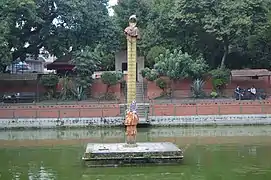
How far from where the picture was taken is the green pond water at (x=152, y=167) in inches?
698

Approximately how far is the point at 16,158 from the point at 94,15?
25702mm

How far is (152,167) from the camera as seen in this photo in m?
19.2

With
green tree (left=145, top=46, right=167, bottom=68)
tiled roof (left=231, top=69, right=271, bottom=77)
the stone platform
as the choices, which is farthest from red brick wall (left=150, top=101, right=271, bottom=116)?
the stone platform

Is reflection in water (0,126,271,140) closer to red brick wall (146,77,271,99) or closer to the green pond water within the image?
the green pond water

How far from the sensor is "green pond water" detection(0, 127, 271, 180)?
17.7 m

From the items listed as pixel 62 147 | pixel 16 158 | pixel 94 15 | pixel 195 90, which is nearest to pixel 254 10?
pixel 195 90

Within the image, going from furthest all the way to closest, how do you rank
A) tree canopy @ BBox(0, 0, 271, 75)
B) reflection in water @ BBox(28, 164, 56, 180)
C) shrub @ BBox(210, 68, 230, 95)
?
shrub @ BBox(210, 68, 230, 95) < tree canopy @ BBox(0, 0, 271, 75) < reflection in water @ BBox(28, 164, 56, 180)

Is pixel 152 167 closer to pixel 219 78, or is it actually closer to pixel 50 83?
pixel 219 78

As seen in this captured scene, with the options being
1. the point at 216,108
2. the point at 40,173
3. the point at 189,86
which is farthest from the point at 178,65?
the point at 40,173

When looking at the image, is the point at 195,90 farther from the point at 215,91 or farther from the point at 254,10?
the point at 254,10

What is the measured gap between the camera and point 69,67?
48500 millimetres

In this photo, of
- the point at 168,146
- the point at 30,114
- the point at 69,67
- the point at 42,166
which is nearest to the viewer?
the point at 42,166

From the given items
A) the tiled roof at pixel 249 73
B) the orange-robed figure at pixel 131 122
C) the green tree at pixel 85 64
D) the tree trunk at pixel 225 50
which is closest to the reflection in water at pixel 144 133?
the orange-robed figure at pixel 131 122

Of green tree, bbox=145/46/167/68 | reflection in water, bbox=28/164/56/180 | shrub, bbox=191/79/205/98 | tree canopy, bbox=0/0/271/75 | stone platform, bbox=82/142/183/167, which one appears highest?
tree canopy, bbox=0/0/271/75
